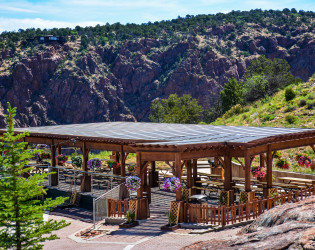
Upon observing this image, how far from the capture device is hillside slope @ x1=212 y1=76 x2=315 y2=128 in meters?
36.8

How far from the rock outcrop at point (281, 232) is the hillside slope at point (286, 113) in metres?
27.2

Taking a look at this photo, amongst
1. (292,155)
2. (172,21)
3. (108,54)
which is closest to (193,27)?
(172,21)

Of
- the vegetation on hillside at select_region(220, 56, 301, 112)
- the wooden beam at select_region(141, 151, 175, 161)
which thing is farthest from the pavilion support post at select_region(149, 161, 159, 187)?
the vegetation on hillside at select_region(220, 56, 301, 112)

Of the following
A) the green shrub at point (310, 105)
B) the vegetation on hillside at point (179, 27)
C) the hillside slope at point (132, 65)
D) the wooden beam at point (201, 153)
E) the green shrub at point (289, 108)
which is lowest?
the wooden beam at point (201, 153)

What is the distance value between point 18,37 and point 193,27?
4748cm

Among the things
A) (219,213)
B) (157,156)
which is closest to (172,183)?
(157,156)

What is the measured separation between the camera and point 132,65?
122 m

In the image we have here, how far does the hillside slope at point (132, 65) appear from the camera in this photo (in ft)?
372

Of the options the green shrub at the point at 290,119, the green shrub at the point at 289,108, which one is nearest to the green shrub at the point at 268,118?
the green shrub at the point at 289,108

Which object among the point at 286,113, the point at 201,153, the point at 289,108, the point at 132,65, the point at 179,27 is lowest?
the point at 201,153

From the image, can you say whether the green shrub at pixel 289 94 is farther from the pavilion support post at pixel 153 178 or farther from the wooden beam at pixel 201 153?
the wooden beam at pixel 201 153

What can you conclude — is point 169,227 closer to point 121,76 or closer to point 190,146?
point 190,146

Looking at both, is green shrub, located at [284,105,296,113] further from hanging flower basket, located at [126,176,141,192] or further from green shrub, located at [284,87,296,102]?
hanging flower basket, located at [126,176,141,192]

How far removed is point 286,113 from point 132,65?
281 ft
